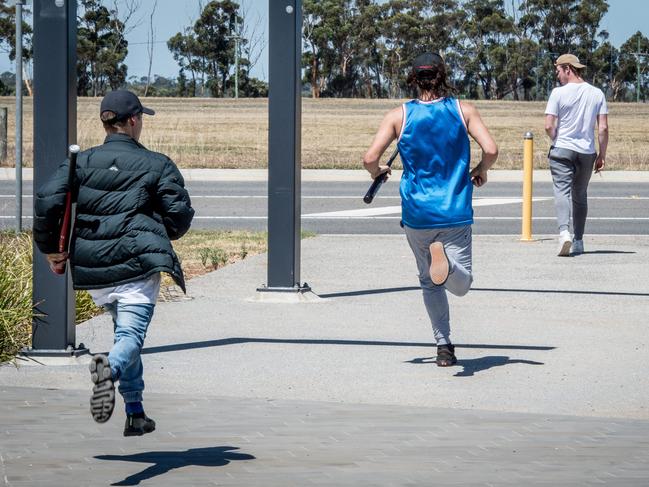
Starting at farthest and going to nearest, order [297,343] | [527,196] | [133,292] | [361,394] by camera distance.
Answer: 1. [527,196]
2. [297,343]
3. [361,394]
4. [133,292]

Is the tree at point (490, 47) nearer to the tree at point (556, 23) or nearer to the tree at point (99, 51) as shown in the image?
the tree at point (556, 23)

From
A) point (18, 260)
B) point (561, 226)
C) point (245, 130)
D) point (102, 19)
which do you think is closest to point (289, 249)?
point (18, 260)

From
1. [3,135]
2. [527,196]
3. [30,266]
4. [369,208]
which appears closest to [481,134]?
[30,266]

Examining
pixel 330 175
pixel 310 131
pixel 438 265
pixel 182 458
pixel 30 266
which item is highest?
pixel 310 131

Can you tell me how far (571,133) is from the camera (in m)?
12.7

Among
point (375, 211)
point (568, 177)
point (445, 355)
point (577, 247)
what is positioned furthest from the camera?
point (375, 211)

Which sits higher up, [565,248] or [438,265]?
[438,265]

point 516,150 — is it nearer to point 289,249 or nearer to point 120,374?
point 289,249

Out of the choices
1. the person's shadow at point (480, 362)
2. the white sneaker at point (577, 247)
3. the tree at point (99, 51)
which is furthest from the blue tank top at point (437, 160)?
the tree at point (99, 51)

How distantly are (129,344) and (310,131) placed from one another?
141 feet

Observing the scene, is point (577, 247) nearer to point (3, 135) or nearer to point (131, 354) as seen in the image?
point (131, 354)

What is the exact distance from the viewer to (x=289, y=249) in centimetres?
1005

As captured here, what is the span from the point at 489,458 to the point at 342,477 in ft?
2.22

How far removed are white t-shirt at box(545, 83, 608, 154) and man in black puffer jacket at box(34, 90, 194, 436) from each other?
Result: 742 cm
